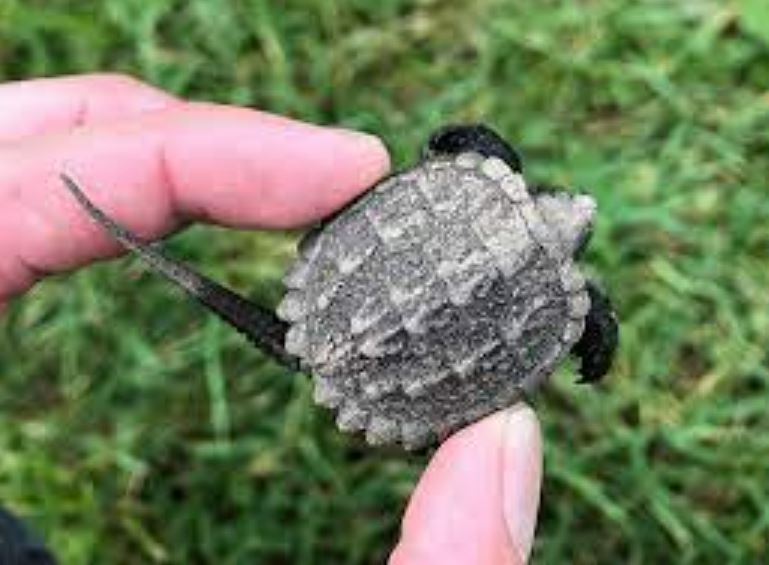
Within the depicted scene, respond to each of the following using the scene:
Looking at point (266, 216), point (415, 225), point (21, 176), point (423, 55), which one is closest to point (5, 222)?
point (21, 176)

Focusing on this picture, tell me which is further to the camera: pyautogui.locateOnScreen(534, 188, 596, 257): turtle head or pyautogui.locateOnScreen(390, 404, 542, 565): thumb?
pyautogui.locateOnScreen(534, 188, 596, 257): turtle head

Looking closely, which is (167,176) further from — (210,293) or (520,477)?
(520,477)

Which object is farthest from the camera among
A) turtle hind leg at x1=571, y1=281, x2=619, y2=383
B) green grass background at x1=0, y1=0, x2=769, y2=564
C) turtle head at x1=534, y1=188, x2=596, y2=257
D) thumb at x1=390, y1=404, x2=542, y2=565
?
green grass background at x1=0, y1=0, x2=769, y2=564

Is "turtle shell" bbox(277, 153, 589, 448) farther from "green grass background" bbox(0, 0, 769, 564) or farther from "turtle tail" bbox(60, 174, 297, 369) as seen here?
"green grass background" bbox(0, 0, 769, 564)

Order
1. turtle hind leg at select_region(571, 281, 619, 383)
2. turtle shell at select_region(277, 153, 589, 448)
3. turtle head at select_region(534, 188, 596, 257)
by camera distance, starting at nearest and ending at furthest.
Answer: turtle shell at select_region(277, 153, 589, 448), turtle head at select_region(534, 188, 596, 257), turtle hind leg at select_region(571, 281, 619, 383)

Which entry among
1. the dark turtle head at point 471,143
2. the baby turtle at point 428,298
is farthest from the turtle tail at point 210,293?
the dark turtle head at point 471,143

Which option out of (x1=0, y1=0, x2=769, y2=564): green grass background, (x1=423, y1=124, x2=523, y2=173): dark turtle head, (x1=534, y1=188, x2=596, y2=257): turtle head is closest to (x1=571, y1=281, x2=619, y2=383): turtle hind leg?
(x1=534, y1=188, x2=596, y2=257): turtle head

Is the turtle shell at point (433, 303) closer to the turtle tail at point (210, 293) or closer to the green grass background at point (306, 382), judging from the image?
the turtle tail at point (210, 293)
